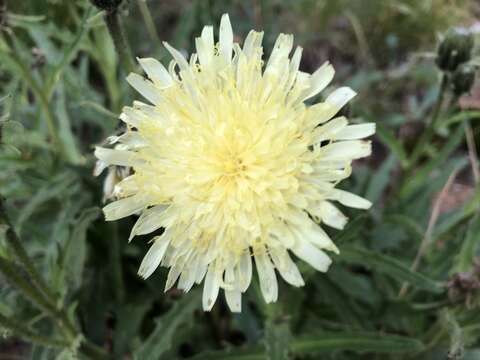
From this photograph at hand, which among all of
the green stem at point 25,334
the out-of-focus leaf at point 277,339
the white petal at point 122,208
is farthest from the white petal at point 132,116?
the out-of-focus leaf at point 277,339

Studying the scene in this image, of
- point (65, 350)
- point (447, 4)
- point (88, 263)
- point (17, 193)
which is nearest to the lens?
point (65, 350)

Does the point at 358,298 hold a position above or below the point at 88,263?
below

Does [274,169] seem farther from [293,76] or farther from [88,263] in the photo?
[88,263]

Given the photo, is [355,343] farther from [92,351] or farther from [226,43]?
[226,43]

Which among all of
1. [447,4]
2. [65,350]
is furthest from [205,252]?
[447,4]

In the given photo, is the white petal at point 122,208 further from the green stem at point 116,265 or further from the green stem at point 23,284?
the green stem at point 116,265

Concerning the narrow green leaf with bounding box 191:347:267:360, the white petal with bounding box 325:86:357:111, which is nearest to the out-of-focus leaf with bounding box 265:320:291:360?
the narrow green leaf with bounding box 191:347:267:360
